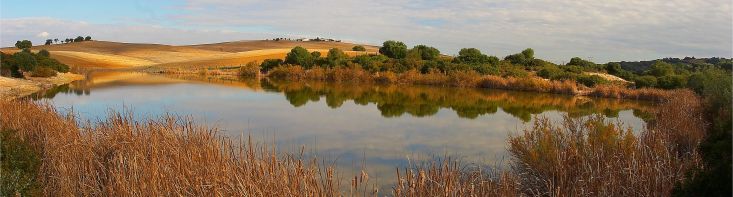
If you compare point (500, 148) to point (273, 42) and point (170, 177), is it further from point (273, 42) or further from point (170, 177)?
point (273, 42)

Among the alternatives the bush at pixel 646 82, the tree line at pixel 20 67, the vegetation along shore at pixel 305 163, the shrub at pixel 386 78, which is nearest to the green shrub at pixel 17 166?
the vegetation along shore at pixel 305 163

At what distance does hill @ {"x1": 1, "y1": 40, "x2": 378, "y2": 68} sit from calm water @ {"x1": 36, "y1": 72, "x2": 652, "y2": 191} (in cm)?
4343

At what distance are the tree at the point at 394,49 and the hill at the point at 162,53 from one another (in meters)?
9.10

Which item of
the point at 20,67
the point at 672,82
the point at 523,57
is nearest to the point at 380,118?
the point at 672,82

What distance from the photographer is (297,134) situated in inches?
623

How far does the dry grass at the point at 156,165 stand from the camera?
6230 millimetres

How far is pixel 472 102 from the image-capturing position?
2864 cm

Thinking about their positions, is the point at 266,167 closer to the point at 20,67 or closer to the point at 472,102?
the point at 472,102

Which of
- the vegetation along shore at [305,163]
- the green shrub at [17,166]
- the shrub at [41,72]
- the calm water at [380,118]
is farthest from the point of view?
the shrub at [41,72]

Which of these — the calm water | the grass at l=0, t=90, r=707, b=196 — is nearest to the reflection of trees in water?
the calm water

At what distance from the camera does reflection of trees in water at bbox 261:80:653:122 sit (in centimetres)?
2434

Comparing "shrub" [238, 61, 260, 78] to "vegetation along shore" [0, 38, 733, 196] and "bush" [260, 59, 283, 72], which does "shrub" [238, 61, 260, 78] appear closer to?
"bush" [260, 59, 283, 72]

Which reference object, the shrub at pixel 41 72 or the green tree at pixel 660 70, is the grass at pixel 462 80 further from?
the shrub at pixel 41 72

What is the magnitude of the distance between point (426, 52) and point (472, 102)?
103 ft
